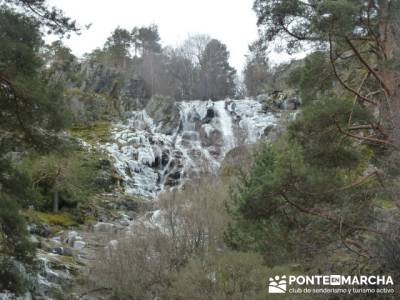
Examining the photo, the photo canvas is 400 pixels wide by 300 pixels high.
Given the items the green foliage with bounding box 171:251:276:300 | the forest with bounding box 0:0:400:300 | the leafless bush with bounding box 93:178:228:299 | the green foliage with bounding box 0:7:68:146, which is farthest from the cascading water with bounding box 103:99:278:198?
the green foliage with bounding box 0:7:68:146

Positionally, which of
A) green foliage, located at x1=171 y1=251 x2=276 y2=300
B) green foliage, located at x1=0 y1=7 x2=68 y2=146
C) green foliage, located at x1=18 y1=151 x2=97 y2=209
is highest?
green foliage, located at x1=0 y1=7 x2=68 y2=146

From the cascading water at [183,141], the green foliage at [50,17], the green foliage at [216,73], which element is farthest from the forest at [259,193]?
the green foliage at [216,73]

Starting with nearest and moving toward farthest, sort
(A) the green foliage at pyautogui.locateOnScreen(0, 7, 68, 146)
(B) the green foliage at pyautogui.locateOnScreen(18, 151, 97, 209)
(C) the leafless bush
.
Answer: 1. (A) the green foliage at pyautogui.locateOnScreen(0, 7, 68, 146)
2. (C) the leafless bush
3. (B) the green foliage at pyautogui.locateOnScreen(18, 151, 97, 209)

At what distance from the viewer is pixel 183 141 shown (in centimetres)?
3738

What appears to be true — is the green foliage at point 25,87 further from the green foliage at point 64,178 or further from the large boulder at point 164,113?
the large boulder at point 164,113

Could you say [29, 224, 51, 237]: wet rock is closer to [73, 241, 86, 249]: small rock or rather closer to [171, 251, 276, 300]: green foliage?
[73, 241, 86, 249]: small rock

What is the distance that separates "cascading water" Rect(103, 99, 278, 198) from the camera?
31.7 meters

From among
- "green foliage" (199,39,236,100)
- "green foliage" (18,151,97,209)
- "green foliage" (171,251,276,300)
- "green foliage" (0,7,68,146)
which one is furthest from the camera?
"green foliage" (199,39,236,100)

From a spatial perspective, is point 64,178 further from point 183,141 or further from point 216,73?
point 216,73

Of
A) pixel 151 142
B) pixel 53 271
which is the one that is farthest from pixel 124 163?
pixel 53 271

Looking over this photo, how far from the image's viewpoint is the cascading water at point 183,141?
3167 centimetres

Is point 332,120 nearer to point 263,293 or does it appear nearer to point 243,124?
point 263,293

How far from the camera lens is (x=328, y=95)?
11375 mm

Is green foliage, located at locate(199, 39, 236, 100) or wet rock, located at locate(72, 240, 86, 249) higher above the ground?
green foliage, located at locate(199, 39, 236, 100)
